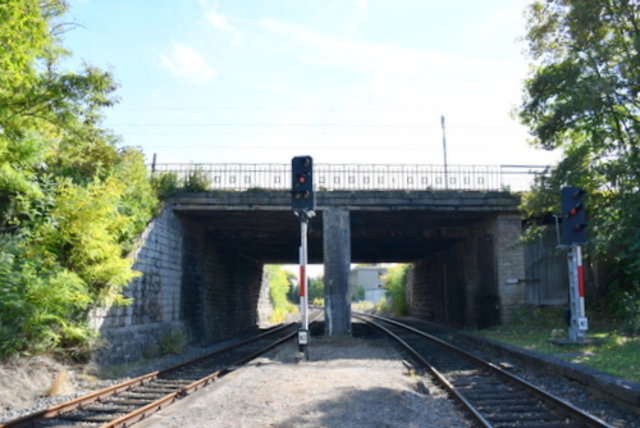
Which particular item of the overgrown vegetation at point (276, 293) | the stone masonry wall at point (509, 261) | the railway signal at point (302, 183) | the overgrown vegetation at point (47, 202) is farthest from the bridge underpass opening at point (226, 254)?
the overgrown vegetation at point (276, 293)

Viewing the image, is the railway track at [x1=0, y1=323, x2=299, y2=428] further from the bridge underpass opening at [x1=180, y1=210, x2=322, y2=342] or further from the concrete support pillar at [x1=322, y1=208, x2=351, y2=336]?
the bridge underpass opening at [x1=180, y1=210, x2=322, y2=342]

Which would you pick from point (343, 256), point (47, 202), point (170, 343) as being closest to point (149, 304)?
point (170, 343)

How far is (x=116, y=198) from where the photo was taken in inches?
434

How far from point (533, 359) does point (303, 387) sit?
208 inches

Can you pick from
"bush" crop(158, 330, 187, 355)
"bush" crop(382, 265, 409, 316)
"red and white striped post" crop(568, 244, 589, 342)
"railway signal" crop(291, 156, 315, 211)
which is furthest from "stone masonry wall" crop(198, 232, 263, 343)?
"bush" crop(382, 265, 409, 316)

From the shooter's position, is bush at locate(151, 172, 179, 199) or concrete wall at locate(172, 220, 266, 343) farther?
concrete wall at locate(172, 220, 266, 343)

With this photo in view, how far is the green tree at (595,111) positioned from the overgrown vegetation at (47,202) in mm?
11906

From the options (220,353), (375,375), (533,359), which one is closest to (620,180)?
(533,359)

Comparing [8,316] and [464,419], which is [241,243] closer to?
[8,316]

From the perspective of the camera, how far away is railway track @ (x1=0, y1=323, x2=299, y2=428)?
669cm

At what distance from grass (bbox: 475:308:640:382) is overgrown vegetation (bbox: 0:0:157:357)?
947cm

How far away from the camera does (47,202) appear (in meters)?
9.95

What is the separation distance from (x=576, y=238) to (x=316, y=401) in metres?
7.86

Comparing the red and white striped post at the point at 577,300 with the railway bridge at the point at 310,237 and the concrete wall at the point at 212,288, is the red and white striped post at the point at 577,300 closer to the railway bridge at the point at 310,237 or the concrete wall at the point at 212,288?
the railway bridge at the point at 310,237
